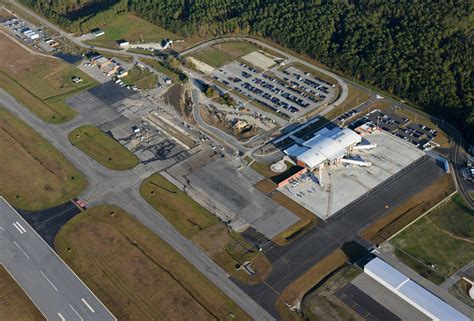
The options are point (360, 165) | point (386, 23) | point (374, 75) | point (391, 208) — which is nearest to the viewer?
point (391, 208)

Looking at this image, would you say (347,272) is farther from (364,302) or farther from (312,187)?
(312,187)

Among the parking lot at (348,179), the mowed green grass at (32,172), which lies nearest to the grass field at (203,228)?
the parking lot at (348,179)

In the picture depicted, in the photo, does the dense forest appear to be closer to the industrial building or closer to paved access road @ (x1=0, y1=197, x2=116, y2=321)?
the industrial building

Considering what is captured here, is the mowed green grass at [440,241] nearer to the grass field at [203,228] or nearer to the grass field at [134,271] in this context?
the grass field at [203,228]

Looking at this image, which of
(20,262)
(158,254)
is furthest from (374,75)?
(20,262)

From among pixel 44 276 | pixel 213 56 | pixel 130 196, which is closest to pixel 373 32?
pixel 213 56

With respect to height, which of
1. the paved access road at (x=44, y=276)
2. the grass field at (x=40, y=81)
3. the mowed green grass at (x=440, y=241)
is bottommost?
the paved access road at (x=44, y=276)
